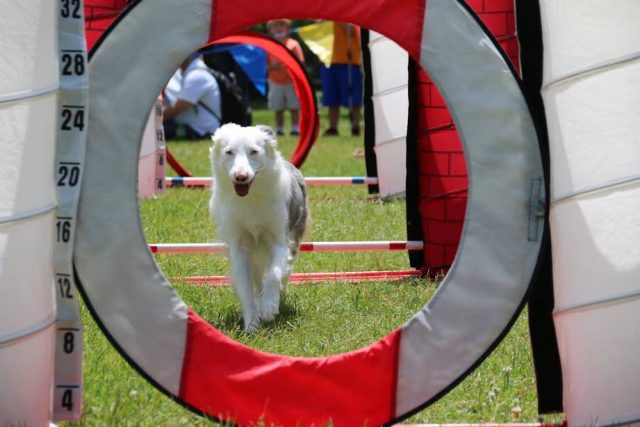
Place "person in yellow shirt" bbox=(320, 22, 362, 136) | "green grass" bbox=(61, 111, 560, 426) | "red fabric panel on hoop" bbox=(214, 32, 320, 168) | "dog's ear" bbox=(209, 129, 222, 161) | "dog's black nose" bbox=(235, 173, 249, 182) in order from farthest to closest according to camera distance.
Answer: "person in yellow shirt" bbox=(320, 22, 362, 136)
"red fabric panel on hoop" bbox=(214, 32, 320, 168)
"dog's ear" bbox=(209, 129, 222, 161)
"dog's black nose" bbox=(235, 173, 249, 182)
"green grass" bbox=(61, 111, 560, 426)

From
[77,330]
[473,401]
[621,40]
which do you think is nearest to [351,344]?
[473,401]

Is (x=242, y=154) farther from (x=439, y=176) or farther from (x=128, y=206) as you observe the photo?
(x=128, y=206)

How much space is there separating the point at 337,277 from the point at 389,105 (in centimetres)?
315

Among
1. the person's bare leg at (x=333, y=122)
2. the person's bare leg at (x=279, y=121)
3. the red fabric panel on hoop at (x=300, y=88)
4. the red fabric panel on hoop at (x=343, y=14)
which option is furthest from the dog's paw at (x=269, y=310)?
the person's bare leg at (x=333, y=122)

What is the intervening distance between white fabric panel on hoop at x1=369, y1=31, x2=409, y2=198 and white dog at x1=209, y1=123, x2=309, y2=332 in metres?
3.20

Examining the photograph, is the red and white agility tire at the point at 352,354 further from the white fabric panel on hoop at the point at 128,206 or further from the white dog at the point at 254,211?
the white dog at the point at 254,211

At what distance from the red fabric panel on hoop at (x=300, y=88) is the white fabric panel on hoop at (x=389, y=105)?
944 millimetres

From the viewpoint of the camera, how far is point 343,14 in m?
3.39

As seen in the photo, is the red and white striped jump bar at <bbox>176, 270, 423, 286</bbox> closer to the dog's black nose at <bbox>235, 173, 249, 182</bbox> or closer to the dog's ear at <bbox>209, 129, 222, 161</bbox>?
the dog's ear at <bbox>209, 129, 222, 161</bbox>

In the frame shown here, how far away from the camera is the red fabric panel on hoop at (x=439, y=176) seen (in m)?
6.09

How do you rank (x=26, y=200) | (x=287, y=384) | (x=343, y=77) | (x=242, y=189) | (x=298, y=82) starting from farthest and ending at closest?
1. (x=343, y=77)
2. (x=298, y=82)
3. (x=242, y=189)
4. (x=287, y=384)
5. (x=26, y=200)

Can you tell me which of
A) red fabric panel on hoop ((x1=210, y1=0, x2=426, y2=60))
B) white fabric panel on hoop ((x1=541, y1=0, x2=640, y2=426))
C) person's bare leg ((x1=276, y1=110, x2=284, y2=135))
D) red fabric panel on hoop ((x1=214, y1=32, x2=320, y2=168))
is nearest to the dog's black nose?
red fabric panel on hoop ((x1=210, y1=0, x2=426, y2=60))

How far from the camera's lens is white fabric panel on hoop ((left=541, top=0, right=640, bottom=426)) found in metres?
3.22

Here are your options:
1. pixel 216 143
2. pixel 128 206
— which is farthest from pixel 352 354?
pixel 216 143
